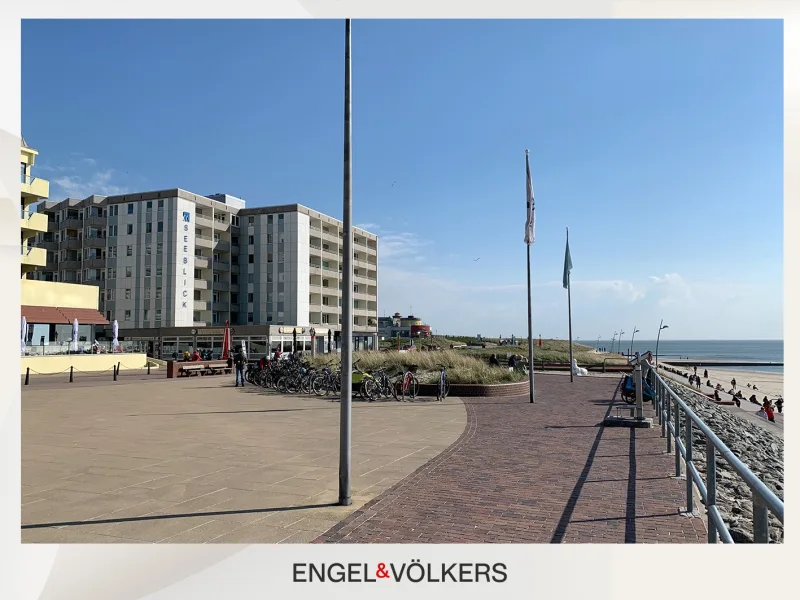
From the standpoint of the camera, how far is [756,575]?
480 centimetres

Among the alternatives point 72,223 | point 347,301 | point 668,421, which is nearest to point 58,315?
point 72,223

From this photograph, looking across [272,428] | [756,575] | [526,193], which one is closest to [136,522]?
[756,575]

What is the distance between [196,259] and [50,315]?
90.7 feet

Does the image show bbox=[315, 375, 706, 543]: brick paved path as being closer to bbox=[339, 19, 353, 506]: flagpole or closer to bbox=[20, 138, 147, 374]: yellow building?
bbox=[339, 19, 353, 506]: flagpole

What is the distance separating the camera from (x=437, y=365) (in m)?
23.9

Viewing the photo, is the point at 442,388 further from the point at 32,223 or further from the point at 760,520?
the point at 32,223

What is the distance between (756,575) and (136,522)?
570cm

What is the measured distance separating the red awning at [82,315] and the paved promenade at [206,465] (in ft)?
79.5

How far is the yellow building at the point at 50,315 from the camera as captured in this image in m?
34.1

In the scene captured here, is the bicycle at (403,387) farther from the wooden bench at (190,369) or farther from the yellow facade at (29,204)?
the yellow facade at (29,204)

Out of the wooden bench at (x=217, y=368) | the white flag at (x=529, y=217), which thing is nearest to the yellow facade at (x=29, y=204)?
the wooden bench at (x=217, y=368)

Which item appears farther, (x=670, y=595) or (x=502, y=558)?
(x=502, y=558)
